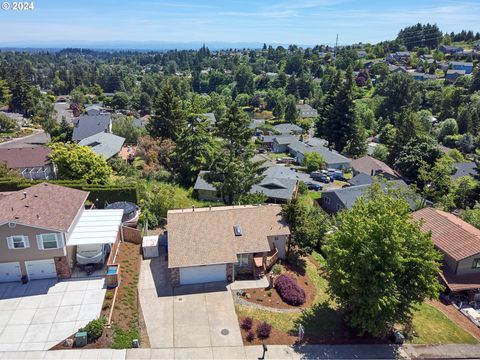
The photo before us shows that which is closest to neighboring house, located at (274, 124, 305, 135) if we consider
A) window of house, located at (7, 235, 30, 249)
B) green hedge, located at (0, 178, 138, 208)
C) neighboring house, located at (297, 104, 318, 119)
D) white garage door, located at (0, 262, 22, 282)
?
neighboring house, located at (297, 104, 318, 119)

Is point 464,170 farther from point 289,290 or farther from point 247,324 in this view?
point 247,324

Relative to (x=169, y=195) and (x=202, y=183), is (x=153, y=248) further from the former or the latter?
(x=202, y=183)

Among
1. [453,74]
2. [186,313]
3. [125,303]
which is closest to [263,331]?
[186,313]

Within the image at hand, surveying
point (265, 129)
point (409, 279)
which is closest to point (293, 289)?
point (409, 279)

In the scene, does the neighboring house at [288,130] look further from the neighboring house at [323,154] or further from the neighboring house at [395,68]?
the neighboring house at [395,68]

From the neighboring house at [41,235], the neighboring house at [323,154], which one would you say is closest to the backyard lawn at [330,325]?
the neighboring house at [41,235]

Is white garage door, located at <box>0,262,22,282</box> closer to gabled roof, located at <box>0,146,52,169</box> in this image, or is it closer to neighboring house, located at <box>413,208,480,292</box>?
gabled roof, located at <box>0,146,52,169</box>
